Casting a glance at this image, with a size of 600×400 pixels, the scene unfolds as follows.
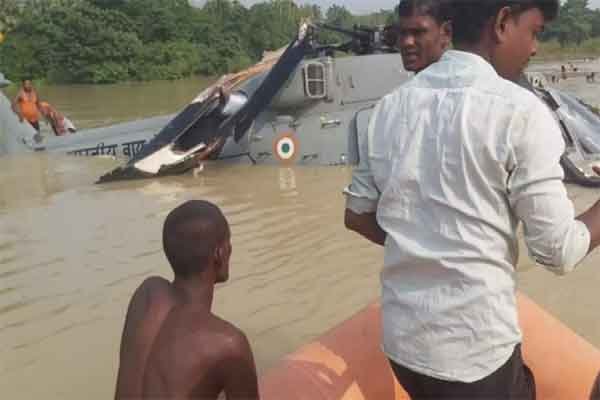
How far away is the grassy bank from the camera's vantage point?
48.8 m

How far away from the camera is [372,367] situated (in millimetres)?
2465

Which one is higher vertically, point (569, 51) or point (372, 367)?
point (372, 367)

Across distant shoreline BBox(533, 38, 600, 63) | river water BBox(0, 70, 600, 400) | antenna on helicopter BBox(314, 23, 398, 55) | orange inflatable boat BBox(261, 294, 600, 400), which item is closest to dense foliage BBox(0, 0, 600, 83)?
distant shoreline BBox(533, 38, 600, 63)

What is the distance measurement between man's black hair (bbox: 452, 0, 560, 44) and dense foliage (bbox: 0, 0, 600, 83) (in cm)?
3050

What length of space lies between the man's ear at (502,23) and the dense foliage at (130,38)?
30.5 m

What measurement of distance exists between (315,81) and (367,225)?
7.71m

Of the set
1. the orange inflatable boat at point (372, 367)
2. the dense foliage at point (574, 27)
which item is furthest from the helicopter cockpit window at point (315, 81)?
the dense foliage at point (574, 27)

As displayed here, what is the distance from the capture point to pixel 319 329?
4262 mm

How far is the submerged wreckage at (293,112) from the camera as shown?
9.26m

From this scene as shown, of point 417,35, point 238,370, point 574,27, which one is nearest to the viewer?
point 238,370

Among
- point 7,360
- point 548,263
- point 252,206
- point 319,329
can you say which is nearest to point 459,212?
point 548,263

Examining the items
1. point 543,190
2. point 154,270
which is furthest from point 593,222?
point 154,270

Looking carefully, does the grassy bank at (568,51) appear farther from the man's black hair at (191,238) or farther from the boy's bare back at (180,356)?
the boy's bare back at (180,356)

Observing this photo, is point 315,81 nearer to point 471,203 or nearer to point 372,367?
point 372,367
